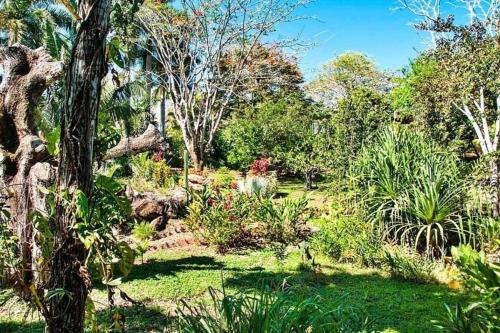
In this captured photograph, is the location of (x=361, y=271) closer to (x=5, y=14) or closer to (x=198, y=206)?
(x=198, y=206)

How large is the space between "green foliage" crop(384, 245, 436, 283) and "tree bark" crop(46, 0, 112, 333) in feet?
16.0

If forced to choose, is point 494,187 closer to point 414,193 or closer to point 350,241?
point 414,193

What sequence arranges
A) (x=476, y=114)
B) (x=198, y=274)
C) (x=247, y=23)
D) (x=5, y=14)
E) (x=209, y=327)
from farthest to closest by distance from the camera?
1. (x=5, y=14)
2. (x=247, y=23)
3. (x=476, y=114)
4. (x=198, y=274)
5. (x=209, y=327)

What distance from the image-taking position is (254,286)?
4.66 meters

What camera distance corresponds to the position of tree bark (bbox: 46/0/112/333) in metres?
1.51

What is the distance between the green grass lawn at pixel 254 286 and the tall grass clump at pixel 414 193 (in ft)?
3.24

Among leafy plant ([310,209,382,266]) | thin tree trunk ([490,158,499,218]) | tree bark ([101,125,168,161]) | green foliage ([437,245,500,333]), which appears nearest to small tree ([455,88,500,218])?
thin tree trunk ([490,158,499,218])

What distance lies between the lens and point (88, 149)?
1.58 m

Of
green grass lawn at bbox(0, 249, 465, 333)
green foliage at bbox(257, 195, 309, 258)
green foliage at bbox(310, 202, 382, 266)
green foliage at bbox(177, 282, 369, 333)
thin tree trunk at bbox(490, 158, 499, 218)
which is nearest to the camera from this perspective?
green foliage at bbox(177, 282, 369, 333)

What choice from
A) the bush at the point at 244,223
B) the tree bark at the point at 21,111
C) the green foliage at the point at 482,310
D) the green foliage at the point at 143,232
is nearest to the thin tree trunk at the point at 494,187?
the bush at the point at 244,223

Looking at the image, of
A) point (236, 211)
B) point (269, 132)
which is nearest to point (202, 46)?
point (269, 132)

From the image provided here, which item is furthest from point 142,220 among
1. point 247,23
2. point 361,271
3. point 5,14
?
point 5,14

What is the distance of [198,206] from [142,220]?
1226 mm

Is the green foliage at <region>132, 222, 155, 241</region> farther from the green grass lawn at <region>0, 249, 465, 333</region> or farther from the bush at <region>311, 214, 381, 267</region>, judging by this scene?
the bush at <region>311, 214, 381, 267</region>
